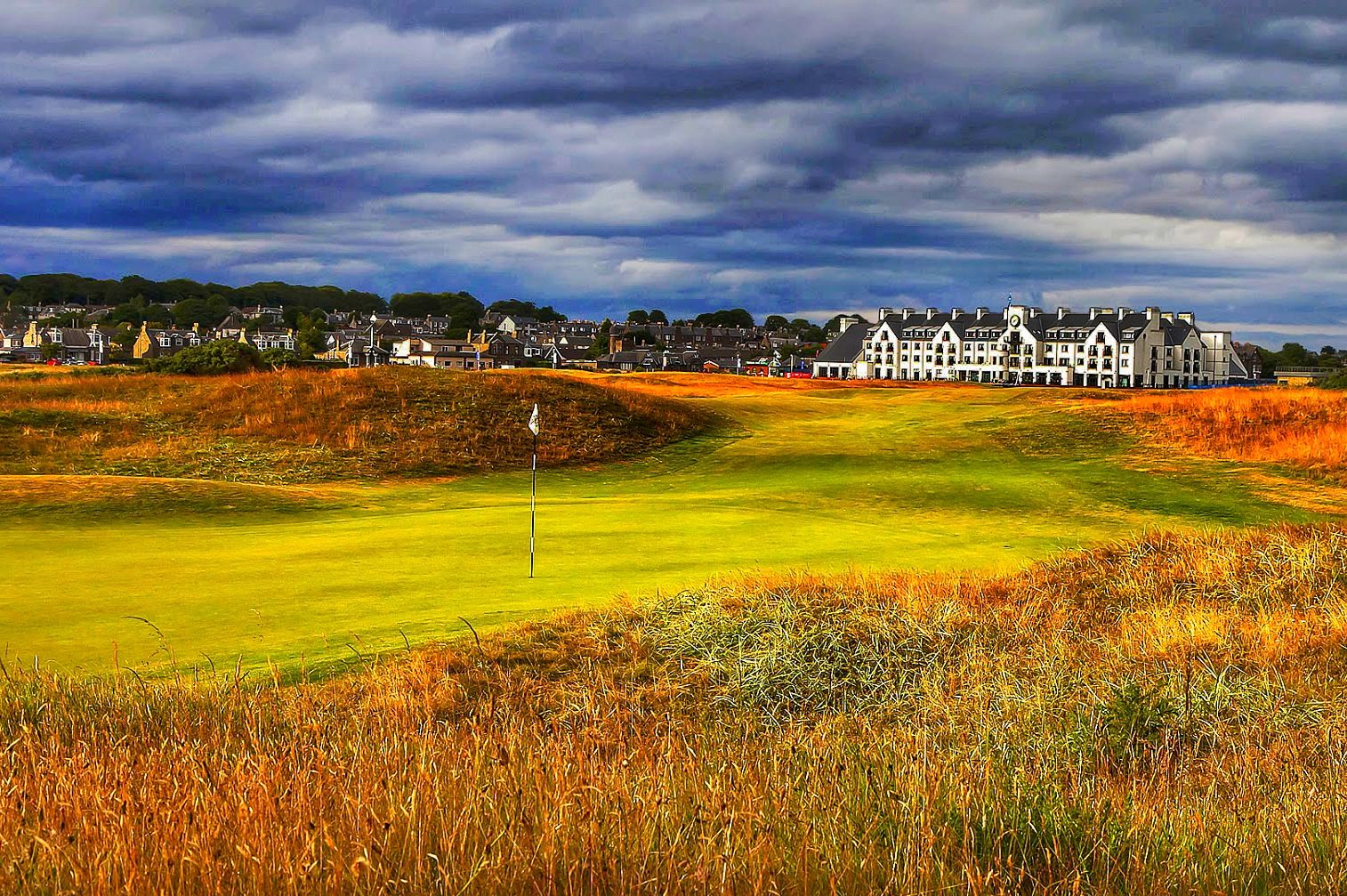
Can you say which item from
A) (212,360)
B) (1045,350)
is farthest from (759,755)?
(1045,350)

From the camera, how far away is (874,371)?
147125mm

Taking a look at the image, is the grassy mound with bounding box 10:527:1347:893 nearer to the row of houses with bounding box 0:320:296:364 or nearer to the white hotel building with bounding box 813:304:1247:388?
the white hotel building with bounding box 813:304:1247:388

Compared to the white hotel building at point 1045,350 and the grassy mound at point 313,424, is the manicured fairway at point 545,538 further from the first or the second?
the white hotel building at point 1045,350

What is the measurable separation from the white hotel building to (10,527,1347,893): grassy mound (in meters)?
125

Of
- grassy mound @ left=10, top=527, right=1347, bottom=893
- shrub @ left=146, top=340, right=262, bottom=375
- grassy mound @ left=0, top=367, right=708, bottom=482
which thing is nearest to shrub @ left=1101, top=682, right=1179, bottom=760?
grassy mound @ left=10, top=527, right=1347, bottom=893

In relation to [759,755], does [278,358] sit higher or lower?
higher

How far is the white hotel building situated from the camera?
433 feet

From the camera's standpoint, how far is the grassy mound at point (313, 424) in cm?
3303

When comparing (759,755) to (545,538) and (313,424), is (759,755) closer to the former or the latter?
(545,538)

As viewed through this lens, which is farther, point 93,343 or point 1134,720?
point 93,343

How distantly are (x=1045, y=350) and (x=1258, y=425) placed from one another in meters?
108

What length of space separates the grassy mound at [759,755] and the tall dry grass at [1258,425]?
789 inches

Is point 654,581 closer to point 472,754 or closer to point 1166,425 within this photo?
point 472,754

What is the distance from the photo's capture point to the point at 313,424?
36.9 m
